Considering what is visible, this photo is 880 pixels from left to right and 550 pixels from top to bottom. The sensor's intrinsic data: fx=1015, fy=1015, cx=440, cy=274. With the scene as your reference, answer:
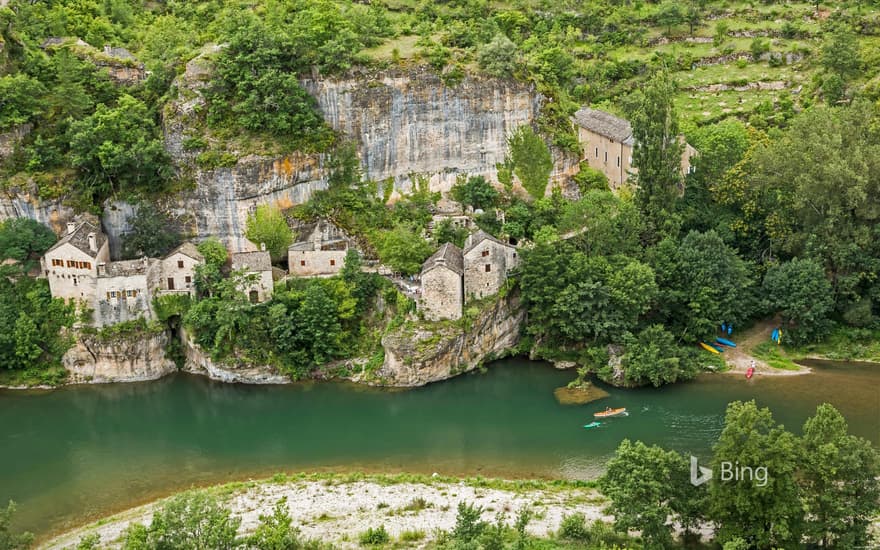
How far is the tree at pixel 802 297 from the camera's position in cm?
4875

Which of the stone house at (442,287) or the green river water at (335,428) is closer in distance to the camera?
the green river water at (335,428)

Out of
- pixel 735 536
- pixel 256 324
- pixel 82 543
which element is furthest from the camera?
pixel 256 324

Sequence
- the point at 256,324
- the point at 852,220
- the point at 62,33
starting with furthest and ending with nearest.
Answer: the point at 62,33 → the point at 852,220 → the point at 256,324

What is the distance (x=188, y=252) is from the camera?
48844 millimetres

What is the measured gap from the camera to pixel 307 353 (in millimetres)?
48000

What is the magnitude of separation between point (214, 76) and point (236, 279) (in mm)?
11058

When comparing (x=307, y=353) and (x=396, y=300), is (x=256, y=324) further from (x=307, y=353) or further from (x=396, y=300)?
(x=396, y=300)

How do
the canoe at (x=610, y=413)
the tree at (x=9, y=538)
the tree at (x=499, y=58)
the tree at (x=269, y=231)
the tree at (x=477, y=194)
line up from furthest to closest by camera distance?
the tree at (x=499, y=58) → the tree at (x=477, y=194) → the tree at (x=269, y=231) → the canoe at (x=610, y=413) → the tree at (x=9, y=538)

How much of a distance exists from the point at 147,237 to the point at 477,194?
16.9 m

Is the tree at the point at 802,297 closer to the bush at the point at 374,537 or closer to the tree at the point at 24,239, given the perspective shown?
the bush at the point at 374,537

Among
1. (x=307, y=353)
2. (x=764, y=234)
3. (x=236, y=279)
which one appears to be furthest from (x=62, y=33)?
(x=764, y=234)

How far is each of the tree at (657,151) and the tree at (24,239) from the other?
29.4 metres

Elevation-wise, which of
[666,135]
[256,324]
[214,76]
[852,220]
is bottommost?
[256,324]

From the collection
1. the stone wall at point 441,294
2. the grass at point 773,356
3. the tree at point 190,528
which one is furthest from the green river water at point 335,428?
the tree at point 190,528
